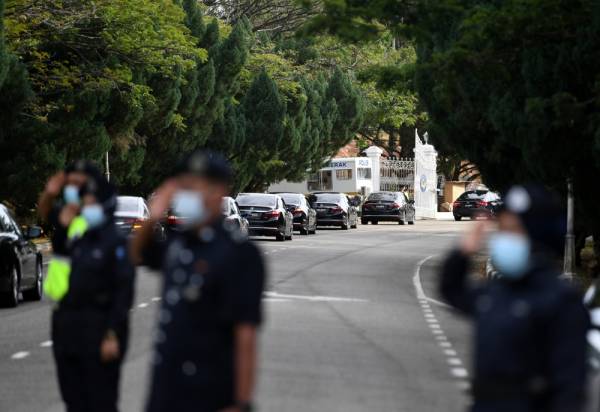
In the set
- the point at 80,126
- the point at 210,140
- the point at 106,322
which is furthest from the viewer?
the point at 210,140

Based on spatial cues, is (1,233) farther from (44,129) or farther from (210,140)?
(210,140)

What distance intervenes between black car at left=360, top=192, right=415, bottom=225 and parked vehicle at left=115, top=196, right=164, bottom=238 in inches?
1301

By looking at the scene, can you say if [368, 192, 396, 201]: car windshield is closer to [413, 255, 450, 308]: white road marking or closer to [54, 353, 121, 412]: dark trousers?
[413, 255, 450, 308]: white road marking

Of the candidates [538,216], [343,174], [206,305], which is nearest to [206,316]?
[206,305]

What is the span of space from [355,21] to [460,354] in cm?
517

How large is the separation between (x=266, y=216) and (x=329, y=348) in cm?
2726

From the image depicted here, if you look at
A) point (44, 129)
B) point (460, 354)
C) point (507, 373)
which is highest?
point (44, 129)

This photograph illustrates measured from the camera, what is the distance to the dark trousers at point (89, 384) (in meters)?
7.71

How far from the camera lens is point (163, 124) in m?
47.3

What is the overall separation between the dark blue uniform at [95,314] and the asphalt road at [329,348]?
326 cm

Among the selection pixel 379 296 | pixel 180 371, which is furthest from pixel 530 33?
pixel 180 371

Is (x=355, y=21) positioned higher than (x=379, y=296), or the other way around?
(x=355, y=21)

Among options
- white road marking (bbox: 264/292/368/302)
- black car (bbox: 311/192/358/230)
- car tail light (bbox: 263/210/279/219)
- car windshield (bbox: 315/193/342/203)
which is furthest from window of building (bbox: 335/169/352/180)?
white road marking (bbox: 264/292/368/302)

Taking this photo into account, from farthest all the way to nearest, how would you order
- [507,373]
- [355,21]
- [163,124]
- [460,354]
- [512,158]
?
1. [163,124]
2. [512,158]
3. [355,21]
4. [460,354]
5. [507,373]
